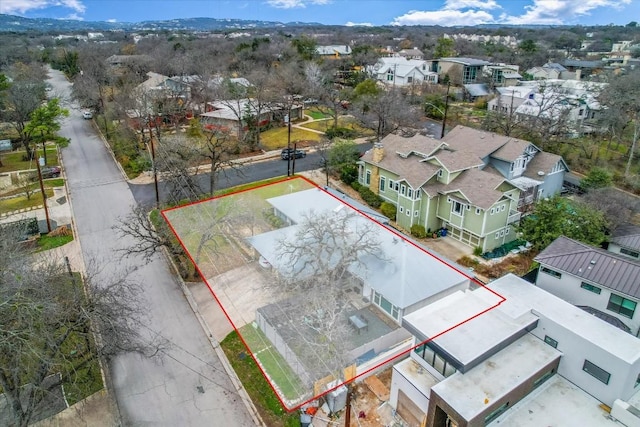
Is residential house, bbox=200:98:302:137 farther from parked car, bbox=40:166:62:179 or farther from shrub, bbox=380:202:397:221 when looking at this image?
shrub, bbox=380:202:397:221

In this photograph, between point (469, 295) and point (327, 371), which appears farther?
point (469, 295)

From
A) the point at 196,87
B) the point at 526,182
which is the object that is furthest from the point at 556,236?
the point at 196,87

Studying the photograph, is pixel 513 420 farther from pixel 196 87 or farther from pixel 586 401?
pixel 196 87

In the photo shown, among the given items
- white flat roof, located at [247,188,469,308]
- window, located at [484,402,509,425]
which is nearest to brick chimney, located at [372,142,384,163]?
white flat roof, located at [247,188,469,308]

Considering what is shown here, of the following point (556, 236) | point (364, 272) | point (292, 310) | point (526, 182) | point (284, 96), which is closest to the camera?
point (292, 310)

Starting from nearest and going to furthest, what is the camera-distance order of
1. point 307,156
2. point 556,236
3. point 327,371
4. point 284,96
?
point 327,371 < point 556,236 < point 307,156 < point 284,96

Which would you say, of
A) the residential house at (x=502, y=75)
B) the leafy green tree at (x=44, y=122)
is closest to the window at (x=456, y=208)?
the leafy green tree at (x=44, y=122)

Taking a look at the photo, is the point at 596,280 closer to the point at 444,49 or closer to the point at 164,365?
the point at 164,365

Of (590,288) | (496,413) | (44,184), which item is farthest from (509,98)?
(44,184)
